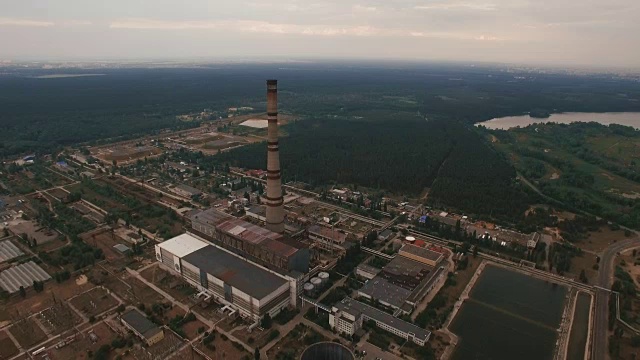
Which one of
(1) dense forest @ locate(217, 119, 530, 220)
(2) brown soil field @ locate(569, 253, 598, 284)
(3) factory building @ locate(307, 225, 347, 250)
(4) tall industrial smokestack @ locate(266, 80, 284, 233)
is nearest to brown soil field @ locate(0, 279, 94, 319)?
(4) tall industrial smokestack @ locate(266, 80, 284, 233)

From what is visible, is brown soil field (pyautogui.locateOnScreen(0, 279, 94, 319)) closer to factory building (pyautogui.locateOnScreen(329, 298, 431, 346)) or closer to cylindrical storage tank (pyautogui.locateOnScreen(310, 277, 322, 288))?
cylindrical storage tank (pyautogui.locateOnScreen(310, 277, 322, 288))

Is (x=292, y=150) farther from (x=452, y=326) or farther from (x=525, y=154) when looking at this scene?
(x=452, y=326)

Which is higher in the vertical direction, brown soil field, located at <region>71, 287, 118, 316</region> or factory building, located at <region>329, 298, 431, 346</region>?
factory building, located at <region>329, 298, 431, 346</region>

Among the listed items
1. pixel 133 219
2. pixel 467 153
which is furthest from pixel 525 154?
pixel 133 219

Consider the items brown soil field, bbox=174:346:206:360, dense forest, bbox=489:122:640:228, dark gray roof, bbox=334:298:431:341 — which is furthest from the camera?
dense forest, bbox=489:122:640:228

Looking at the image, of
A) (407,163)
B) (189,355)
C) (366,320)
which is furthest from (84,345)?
(407,163)

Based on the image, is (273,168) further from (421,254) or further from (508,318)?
(508,318)
